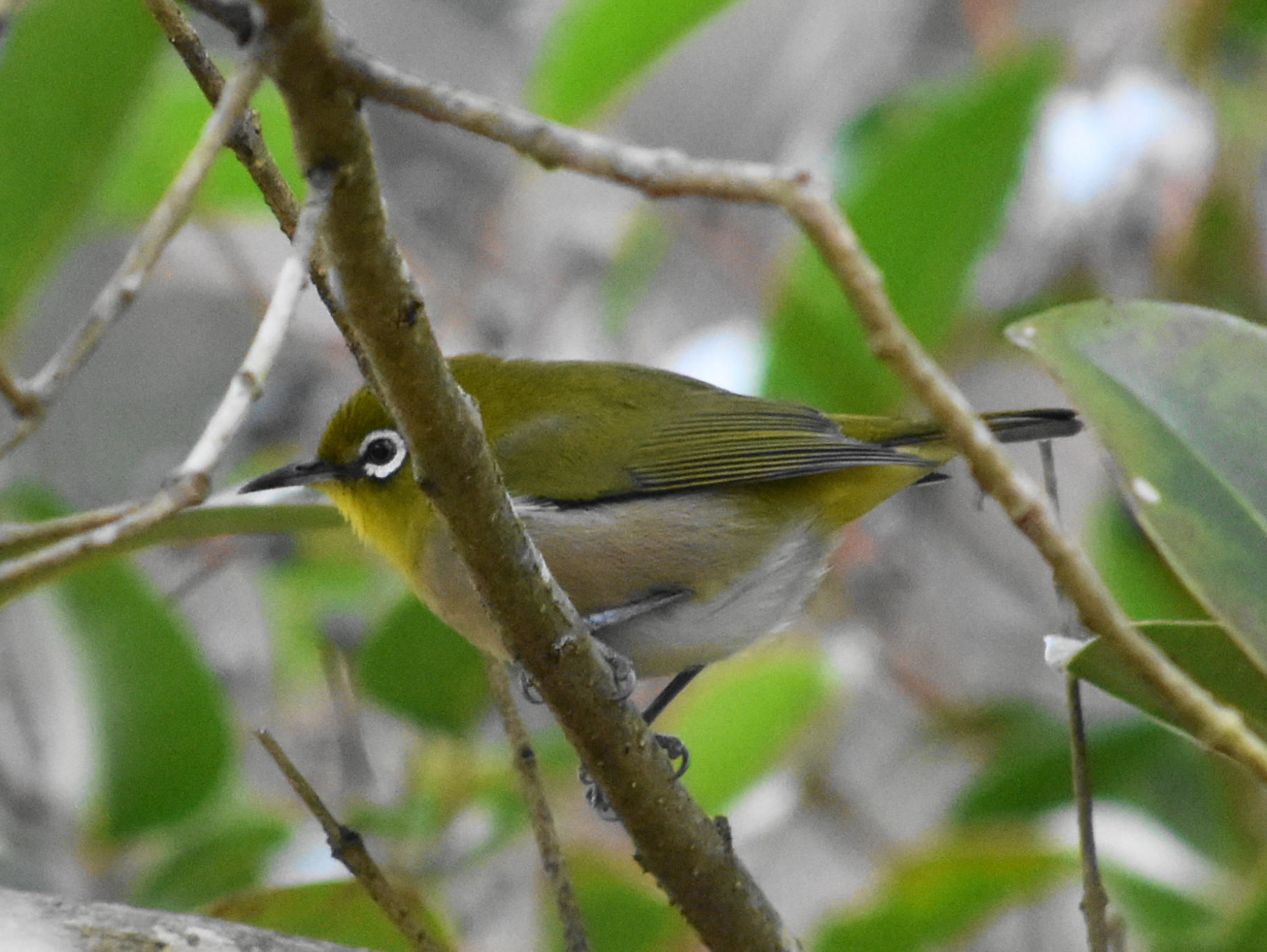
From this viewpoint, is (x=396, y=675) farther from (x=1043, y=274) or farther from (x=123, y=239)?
(x=1043, y=274)

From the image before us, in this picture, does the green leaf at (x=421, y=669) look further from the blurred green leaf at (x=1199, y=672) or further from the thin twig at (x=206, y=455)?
the thin twig at (x=206, y=455)

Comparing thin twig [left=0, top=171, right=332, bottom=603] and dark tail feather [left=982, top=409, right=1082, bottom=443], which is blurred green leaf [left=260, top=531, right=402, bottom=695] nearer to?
dark tail feather [left=982, top=409, right=1082, bottom=443]

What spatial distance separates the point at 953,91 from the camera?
3598 mm

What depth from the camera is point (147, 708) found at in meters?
2.87

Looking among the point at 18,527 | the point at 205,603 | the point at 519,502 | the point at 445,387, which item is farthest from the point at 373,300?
the point at 205,603

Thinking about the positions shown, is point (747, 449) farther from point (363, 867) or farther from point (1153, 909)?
point (363, 867)

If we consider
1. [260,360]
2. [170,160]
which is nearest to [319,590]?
[170,160]

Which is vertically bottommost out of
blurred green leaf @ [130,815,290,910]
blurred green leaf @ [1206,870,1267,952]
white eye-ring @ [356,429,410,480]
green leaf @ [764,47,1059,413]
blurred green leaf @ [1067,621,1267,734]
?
blurred green leaf @ [1206,870,1267,952]

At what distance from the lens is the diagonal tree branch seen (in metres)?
1.16

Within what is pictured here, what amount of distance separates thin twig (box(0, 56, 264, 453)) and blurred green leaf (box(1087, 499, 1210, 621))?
2.77 meters

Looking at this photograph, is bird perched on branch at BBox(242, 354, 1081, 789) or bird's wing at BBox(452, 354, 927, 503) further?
bird's wing at BBox(452, 354, 927, 503)

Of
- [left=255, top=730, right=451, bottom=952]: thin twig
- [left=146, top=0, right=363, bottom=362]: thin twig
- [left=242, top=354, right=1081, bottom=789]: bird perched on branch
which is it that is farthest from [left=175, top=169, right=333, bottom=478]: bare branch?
[left=242, top=354, right=1081, bottom=789]: bird perched on branch

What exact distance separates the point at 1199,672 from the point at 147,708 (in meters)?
2.02

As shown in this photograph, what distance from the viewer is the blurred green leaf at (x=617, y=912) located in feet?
9.46
